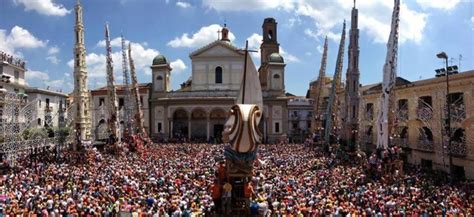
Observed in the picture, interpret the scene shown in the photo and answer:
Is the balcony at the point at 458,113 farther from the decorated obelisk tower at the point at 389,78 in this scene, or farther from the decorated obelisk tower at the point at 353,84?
the decorated obelisk tower at the point at 353,84

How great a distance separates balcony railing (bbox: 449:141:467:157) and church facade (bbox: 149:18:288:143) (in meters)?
27.7

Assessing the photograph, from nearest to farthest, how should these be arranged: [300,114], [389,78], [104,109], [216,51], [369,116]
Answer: [389,78]
[369,116]
[104,109]
[216,51]
[300,114]

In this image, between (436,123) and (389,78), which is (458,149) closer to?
(436,123)

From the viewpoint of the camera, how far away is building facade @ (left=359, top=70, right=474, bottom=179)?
23688 millimetres

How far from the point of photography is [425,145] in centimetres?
2797

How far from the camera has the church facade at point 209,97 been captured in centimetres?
5184

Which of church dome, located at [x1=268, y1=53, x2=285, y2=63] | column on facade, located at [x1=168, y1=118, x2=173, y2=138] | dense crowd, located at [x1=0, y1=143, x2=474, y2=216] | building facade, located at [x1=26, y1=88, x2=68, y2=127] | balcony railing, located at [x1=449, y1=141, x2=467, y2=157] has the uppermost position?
church dome, located at [x1=268, y1=53, x2=285, y2=63]

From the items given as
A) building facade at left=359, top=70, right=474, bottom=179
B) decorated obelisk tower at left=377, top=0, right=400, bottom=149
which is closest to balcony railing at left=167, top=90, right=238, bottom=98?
building facade at left=359, top=70, right=474, bottom=179

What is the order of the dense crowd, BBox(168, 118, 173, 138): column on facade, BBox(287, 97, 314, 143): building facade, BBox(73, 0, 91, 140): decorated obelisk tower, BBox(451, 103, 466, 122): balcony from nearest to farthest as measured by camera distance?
the dense crowd
BBox(451, 103, 466, 122): balcony
BBox(73, 0, 91, 140): decorated obelisk tower
BBox(168, 118, 173, 138): column on facade
BBox(287, 97, 314, 143): building facade

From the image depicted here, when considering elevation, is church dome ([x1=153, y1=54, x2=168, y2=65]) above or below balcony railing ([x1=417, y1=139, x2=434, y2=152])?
above

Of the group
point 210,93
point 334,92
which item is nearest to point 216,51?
point 210,93

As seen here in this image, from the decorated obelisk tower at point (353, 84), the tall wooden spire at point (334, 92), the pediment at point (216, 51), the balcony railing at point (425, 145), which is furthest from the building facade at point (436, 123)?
the pediment at point (216, 51)

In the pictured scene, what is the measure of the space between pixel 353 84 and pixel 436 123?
800 centimetres

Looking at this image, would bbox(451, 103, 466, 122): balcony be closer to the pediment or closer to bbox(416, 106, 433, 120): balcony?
bbox(416, 106, 433, 120): balcony
